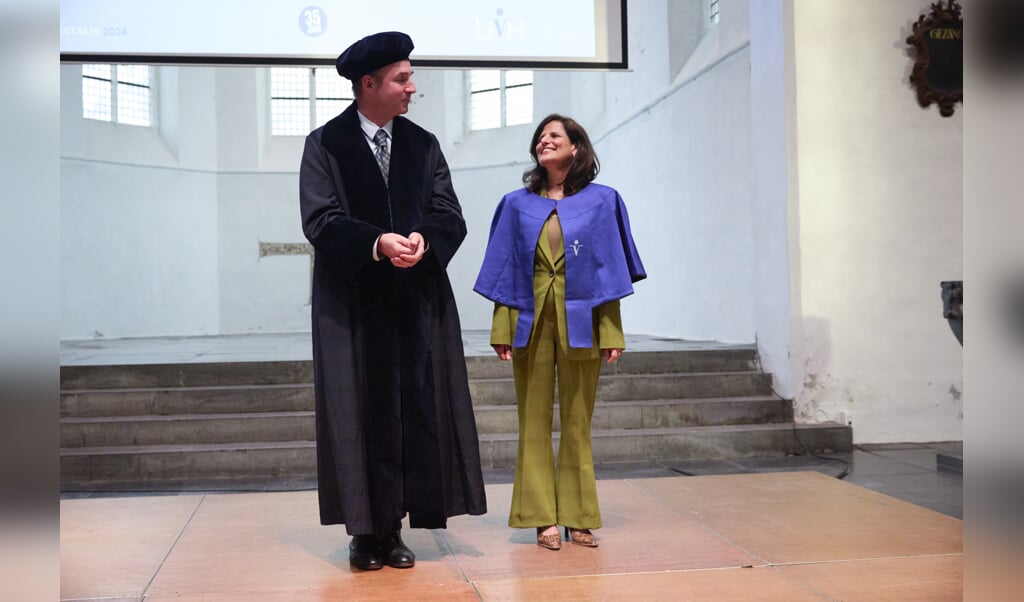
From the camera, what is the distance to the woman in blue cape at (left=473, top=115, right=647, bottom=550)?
380 cm

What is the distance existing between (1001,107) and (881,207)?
5920mm

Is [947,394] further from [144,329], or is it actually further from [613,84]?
[144,329]

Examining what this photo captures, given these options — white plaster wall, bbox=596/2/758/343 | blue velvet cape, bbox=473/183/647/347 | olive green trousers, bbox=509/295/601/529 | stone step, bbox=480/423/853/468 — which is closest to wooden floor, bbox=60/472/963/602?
olive green trousers, bbox=509/295/601/529

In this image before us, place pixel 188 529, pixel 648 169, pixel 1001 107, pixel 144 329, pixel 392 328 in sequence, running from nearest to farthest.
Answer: pixel 1001 107 < pixel 392 328 < pixel 188 529 < pixel 648 169 < pixel 144 329

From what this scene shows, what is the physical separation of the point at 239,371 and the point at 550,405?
3561 millimetres

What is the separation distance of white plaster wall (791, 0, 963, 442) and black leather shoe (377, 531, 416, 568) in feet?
12.9

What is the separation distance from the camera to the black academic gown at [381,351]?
3455 mm

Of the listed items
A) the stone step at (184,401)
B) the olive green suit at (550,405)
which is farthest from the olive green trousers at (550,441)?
the stone step at (184,401)

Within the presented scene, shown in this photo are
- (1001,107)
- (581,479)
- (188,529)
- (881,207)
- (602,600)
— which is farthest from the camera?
(881,207)

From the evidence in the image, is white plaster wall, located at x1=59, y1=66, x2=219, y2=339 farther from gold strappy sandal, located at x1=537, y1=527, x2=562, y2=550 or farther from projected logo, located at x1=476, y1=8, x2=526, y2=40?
gold strappy sandal, located at x1=537, y1=527, x2=562, y2=550

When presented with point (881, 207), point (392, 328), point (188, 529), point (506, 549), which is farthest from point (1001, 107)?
point (881, 207)

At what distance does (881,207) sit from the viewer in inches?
269

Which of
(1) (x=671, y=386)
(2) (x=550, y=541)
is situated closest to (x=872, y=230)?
(1) (x=671, y=386)

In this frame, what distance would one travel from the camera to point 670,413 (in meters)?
6.61
